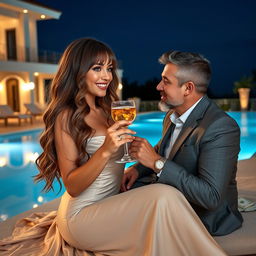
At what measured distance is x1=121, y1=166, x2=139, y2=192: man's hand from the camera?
2803 millimetres

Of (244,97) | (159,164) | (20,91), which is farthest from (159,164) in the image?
(244,97)

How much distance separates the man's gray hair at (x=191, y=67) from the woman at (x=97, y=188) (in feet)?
1.38

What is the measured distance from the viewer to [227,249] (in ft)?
7.56

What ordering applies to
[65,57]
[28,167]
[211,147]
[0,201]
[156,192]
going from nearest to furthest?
[156,192]
[211,147]
[65,57]
[0,201]
[28,167]

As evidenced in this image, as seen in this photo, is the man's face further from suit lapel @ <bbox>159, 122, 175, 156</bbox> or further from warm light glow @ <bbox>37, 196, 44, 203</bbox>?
warm light glow @ <bbox>37, 196, 44, 203</bbox>

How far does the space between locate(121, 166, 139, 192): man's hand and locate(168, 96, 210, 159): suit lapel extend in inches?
23.3

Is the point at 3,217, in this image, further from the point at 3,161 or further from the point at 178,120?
the point at 3,161

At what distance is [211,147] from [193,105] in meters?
0.40

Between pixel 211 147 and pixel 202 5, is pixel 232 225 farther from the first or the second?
pixel 202 5

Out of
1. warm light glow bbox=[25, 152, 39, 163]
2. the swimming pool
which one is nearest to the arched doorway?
the swimming pool

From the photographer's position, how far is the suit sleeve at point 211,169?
2.02 meters

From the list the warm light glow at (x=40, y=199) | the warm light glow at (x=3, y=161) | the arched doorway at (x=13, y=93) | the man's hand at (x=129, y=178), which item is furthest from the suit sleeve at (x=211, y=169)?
the arched doorway at (x=13, y=93)

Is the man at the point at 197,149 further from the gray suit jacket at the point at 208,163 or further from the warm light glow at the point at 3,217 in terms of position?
the warm light glow at the point at 3,217

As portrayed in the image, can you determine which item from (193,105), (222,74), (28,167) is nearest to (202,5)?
(222,74)
